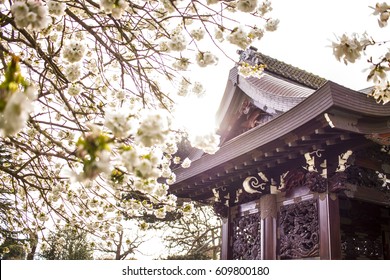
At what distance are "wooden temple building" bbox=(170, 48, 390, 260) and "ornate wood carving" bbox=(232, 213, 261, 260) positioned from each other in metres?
0.02

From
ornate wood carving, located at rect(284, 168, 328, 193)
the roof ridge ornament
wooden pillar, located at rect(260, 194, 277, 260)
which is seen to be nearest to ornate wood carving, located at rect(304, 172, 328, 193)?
ornate wood carving, located at rect(284, 168, 328, 193)

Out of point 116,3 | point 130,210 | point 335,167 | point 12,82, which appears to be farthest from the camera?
point 335,167

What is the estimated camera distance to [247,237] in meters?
6.33

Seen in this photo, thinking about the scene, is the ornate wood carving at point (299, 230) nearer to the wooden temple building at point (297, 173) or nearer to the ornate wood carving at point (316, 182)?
the wooden temple building at point (297, 173)

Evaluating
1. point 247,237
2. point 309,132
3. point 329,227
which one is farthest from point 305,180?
point 247,237

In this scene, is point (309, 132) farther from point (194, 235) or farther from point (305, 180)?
point (194, 235)

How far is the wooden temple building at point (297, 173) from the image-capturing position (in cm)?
447

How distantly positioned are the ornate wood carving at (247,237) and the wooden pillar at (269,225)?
25cm

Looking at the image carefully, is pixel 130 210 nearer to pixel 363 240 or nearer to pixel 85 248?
pixel 363 240

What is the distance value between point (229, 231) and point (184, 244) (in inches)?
381

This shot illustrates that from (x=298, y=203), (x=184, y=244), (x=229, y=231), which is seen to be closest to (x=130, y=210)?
(x=298, y=203)

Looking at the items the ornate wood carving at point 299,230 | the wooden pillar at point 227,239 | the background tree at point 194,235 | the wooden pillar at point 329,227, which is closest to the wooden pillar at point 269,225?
the ornate wood carving at point 299,230

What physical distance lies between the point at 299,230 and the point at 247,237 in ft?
4.25
